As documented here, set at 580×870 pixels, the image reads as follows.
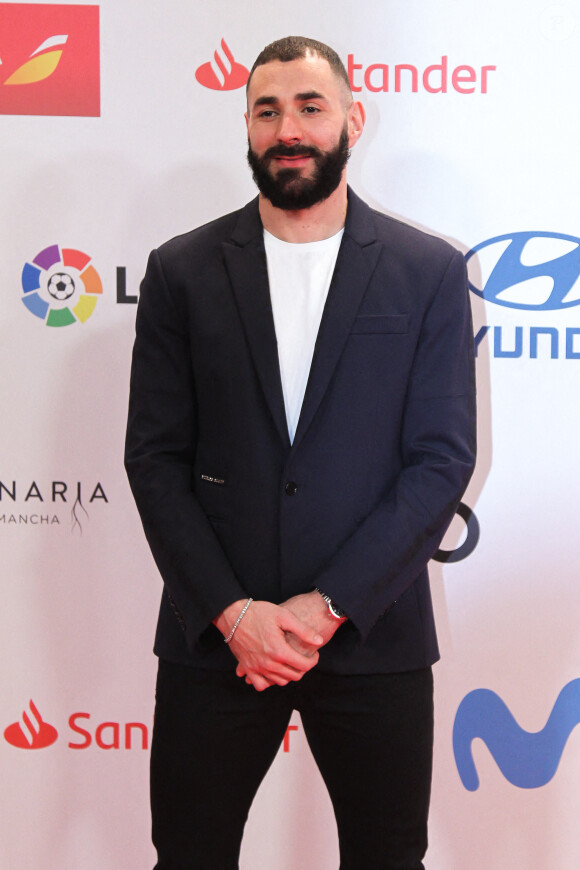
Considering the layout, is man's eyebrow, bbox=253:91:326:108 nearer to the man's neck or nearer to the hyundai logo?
the man's neck

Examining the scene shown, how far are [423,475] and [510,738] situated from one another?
1.24 metres

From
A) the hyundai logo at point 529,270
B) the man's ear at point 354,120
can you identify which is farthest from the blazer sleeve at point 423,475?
the hyundai logo at point 529,270

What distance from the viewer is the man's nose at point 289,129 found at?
5.86 ft

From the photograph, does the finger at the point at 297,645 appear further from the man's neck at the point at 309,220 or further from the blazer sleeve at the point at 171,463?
the man's neck at the point at 309,220

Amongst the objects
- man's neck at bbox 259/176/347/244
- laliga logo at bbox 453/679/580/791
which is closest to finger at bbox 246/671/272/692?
man's neck at bbox 259/176/347/244

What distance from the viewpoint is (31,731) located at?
2.63 m

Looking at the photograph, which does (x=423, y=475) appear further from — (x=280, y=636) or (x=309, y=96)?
(x=309, y=96)

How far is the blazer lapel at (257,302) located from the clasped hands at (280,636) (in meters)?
0.32

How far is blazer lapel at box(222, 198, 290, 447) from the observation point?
1760mm

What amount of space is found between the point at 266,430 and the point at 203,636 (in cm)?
43

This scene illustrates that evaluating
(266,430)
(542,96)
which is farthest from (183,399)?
(542,96)

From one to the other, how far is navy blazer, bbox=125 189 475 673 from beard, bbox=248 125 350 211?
0.35 ft

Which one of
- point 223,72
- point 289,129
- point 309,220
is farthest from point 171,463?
point 223,72

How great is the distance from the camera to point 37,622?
2607 mm
